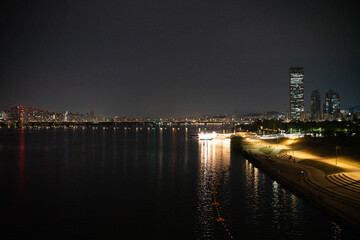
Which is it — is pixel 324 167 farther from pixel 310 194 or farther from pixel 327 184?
pixel 310 194

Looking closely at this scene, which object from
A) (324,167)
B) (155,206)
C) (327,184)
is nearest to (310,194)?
(327,184)

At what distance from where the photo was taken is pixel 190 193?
21.8 m

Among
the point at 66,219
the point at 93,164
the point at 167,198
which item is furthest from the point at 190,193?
the point at 93,164

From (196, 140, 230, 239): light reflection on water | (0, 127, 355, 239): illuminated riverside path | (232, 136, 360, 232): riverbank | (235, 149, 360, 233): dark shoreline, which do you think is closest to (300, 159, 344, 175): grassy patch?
(232, 136, 360, 232): riverbank

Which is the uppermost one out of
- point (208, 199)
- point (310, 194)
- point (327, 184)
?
point (327, 184)

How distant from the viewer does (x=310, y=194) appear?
1834 cm

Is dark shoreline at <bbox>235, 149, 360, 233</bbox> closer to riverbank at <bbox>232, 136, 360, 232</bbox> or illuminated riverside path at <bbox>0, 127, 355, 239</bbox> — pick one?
riverbank at <bbox>232, 136, 360, 232</bbox>

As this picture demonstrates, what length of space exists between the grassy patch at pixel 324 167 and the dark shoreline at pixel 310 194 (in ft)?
6.03

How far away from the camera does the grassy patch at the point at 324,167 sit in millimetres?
23203

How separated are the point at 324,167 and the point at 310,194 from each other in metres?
8.18

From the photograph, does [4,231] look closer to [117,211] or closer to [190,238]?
[117,211]

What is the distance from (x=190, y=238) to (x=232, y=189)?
29.9ft

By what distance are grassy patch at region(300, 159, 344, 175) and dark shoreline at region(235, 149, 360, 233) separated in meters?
1.84

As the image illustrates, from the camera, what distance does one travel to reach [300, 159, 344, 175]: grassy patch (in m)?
23.2
